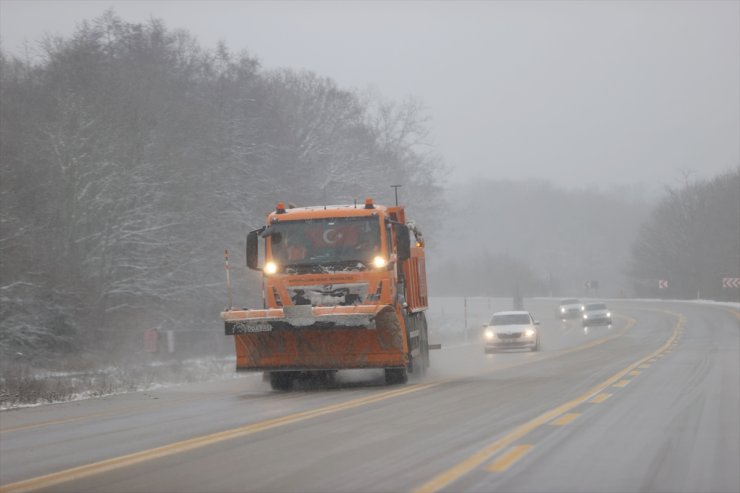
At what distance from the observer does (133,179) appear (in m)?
38.8

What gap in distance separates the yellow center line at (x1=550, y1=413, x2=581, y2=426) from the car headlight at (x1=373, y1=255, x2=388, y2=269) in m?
6.38

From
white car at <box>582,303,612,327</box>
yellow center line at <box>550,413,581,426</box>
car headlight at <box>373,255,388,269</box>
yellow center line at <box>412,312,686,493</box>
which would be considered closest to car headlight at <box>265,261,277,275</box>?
car headlight at <box>373,255,388,269</box>

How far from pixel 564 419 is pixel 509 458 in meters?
3.28

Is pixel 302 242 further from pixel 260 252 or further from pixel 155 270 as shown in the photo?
pixel 155 270

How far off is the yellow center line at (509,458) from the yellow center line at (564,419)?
6.52ft

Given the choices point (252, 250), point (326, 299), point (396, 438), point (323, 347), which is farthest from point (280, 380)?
point (396, 438)

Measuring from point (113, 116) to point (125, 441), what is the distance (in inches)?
1234

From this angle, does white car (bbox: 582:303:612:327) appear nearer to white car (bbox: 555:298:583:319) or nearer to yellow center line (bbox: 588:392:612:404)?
white car (bbox: 555:298:583:319)

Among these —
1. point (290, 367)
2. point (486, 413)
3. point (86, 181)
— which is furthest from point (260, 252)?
point (86, 181)

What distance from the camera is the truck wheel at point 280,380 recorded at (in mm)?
19002

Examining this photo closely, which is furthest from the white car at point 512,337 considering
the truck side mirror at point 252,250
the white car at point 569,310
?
the white car at point 569,310

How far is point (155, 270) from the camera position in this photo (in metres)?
39.7

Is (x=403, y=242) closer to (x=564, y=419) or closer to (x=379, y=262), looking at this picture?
(x=379, y=262)

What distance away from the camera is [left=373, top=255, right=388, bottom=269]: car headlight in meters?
18.4
